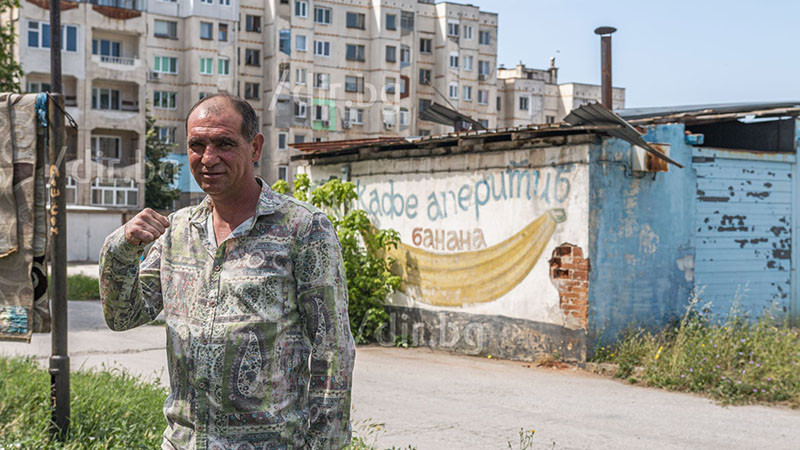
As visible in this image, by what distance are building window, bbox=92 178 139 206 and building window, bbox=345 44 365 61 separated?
19612mm

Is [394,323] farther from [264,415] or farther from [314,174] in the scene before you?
[264,415]

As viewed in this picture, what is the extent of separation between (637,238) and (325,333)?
9.62m

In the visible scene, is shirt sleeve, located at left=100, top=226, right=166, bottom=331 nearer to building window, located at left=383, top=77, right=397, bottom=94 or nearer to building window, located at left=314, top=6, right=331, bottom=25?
building window, located at left=314, top=6, right=331, bottom=25

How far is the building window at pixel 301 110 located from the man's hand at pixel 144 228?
59.0m

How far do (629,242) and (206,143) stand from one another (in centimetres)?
956

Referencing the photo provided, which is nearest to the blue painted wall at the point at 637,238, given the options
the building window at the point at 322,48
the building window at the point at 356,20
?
the building window at the point at 322,48

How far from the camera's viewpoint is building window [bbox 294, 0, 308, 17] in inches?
2425

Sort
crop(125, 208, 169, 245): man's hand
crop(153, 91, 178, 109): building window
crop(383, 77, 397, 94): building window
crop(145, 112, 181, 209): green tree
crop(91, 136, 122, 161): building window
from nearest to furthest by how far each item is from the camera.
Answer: crop(125, 208, 169, 245): man's hand
crop(91, 136, 122, 161): building window
crop(145, 112, 181, 209): green tree
crop(153, 91, 178, 109): building window
crop(383, 77, 397, 94): building window

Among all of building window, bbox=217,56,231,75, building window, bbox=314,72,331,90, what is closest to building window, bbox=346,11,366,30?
building window, bbox=314,72,331,90

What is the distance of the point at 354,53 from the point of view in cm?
6494

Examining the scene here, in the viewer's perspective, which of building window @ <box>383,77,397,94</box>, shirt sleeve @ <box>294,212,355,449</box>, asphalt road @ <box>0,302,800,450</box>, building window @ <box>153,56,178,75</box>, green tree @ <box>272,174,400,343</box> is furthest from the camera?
building window @ <box>383,77,397,94</box>

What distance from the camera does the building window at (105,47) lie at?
51.7 m

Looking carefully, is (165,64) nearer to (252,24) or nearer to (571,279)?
(252,24)

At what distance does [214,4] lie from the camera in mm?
59188
